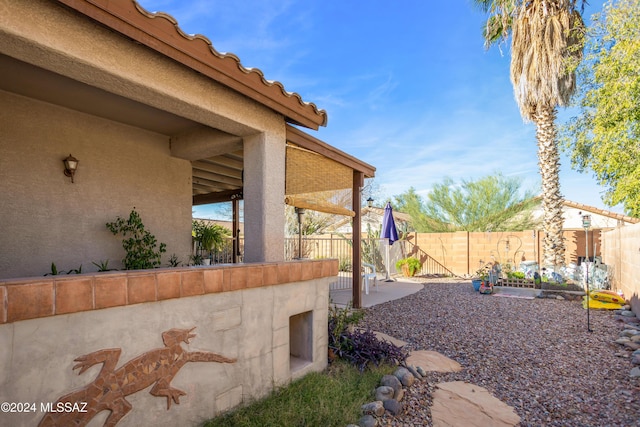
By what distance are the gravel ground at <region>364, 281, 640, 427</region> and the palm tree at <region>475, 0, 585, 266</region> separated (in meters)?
4.09

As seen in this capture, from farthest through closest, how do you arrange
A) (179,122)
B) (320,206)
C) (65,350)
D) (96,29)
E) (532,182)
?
(532,182) < (320,206) < (179,122) < (96,29) < (65,350)

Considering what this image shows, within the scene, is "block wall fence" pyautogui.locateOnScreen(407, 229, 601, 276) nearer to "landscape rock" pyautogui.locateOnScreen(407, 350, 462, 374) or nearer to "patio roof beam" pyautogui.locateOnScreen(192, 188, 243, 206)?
"patio roof beam" pyautogui.locateOnScreen(192, 188, 243, 206)

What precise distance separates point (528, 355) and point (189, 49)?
5614mm

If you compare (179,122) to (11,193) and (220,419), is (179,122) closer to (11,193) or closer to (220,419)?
(11,193)

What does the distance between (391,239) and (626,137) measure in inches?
263

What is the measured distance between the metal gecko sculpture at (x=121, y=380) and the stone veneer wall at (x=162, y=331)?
2 centimetres

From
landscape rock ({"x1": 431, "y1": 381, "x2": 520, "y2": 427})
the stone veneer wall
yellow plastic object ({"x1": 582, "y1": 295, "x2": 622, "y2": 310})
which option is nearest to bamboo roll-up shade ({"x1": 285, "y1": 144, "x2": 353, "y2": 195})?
the stone veneer wall

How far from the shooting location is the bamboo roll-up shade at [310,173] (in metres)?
4.72

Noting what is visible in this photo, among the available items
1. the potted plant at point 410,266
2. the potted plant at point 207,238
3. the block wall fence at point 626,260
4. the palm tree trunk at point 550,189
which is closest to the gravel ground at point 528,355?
the block wall fence at point 626,260

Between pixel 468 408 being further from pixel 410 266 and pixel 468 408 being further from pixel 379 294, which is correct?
pixel 410 266

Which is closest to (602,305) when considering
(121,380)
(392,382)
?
(392,382)

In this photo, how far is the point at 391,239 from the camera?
12.1 meters

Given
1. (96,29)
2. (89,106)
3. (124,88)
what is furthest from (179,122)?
(96,29)

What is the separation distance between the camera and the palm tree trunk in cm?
1117
